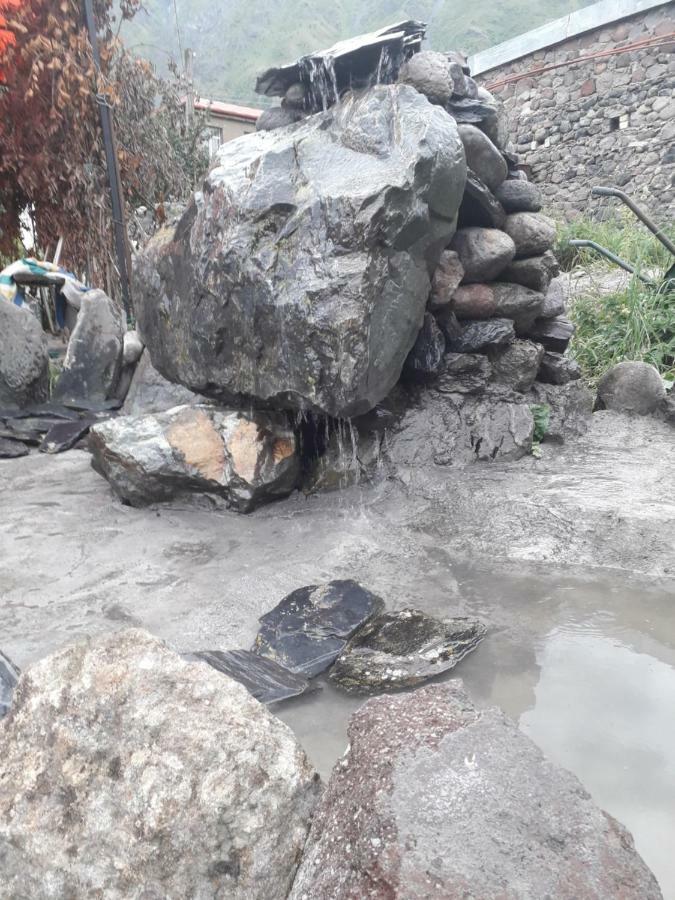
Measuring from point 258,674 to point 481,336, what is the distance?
2752 millimetres

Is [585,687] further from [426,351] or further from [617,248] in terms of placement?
[617,248]

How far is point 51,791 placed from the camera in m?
1.37

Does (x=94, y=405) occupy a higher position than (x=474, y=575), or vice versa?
(x=94, y=405)

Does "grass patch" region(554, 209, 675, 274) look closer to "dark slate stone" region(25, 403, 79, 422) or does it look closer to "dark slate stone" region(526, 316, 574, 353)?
"dark slate stone" region(526, 316, 574, 353)

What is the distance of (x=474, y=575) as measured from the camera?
303 cm

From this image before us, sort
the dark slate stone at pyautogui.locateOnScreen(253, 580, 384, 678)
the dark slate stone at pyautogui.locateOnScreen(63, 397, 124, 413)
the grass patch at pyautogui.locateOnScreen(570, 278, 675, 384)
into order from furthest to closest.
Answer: the grass patch at pyautogui.locateOnScreen(570, 278, 675, 384) → the dark slate stone at pyautogui.locateOnScreen(63, 397, 124, 413) → the dark slate stone at pyautogui.locateOnScreen(253, 580, 384, 678)

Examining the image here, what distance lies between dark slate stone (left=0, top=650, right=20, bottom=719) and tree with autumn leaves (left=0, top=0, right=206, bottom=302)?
5978 mm

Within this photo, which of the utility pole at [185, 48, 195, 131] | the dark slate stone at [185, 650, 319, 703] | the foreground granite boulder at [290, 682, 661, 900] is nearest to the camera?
the foreground granite boulder at [290, 682, 661, 900]

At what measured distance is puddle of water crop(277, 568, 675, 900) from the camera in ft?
5.61

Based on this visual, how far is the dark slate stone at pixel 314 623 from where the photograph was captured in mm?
2461

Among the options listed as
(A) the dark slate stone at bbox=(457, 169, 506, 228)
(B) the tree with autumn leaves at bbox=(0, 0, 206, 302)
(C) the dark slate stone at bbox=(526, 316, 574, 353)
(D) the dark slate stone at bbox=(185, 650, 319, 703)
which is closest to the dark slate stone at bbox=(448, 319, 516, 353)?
(C) the dark slate stone at bbox=(526, 316, 574, 353)

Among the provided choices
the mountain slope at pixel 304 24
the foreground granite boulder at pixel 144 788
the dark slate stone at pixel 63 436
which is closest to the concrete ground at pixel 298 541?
the dark slate stone at pixel 63 436

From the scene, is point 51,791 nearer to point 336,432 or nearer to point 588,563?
point 588,563

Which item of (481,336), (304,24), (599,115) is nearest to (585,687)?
(481,336)
